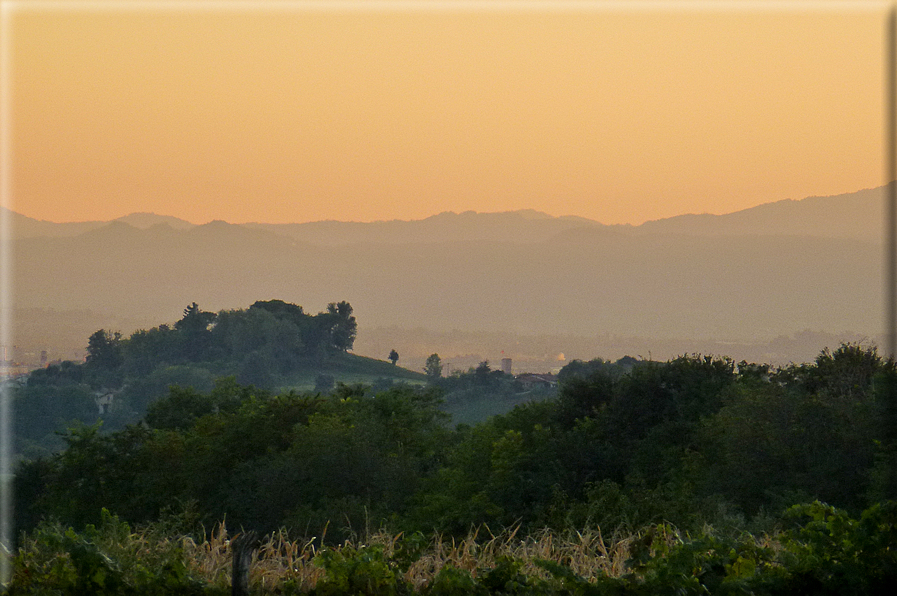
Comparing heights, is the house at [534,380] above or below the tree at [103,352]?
below

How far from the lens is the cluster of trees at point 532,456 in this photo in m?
21.3

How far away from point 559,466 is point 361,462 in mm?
6971

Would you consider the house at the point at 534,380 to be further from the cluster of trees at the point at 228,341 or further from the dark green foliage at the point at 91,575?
the dark green foliage at the point at 91,575

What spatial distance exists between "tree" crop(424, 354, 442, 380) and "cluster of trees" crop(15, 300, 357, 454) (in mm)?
15810

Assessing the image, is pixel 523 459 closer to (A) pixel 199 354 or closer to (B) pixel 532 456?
(B) pixel 532 456

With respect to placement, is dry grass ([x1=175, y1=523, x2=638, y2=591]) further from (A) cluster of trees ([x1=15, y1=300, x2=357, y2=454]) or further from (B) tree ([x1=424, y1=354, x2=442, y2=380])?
(B) tree ([x1=424, y1=354, x2=442, y2=380])

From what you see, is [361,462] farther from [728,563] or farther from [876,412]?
[728,563]

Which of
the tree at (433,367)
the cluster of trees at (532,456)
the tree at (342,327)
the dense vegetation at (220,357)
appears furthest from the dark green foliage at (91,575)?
the tree at (342,327)

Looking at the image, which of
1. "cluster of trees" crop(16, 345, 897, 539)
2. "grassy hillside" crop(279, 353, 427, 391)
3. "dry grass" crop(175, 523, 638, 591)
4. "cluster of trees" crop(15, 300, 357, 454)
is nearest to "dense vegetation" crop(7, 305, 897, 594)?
"cluster of trees" crop(16, 345, 897, 539)

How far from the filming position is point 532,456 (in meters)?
26.4

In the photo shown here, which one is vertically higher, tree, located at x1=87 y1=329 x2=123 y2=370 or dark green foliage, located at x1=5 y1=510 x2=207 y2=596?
dark green foliage, located at x1=5 y1=510 x2=207 y2=596

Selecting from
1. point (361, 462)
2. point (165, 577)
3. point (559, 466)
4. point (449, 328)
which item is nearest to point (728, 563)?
point (165, 577)

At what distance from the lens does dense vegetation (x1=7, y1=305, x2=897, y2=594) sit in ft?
67.6

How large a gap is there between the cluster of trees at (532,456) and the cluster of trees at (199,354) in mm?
94489
